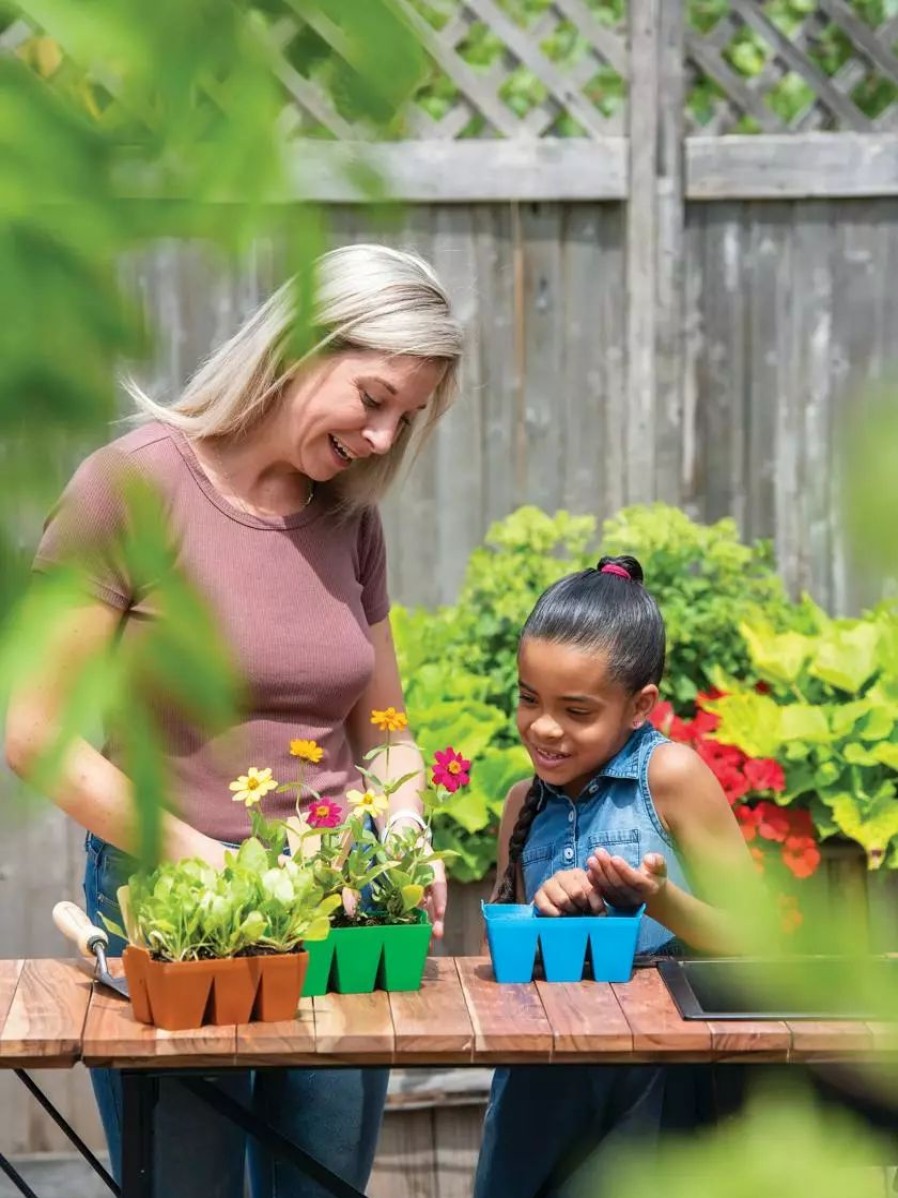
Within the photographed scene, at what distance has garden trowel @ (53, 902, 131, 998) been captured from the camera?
6.89 feet

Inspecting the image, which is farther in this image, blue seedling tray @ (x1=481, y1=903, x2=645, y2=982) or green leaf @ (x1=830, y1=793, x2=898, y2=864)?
green leaf @ (x1=830, y1=793, x2=898, y2=864)

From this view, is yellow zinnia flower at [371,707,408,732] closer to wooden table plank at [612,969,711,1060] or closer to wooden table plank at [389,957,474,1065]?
wooden table plank at [389,957,474,1065]

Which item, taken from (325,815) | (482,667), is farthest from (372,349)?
(482,667)

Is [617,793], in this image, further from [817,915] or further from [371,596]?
[817,915]

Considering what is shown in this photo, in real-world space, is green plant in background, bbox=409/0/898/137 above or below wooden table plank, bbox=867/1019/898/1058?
above

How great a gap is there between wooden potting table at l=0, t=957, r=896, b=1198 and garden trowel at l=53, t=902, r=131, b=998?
0.08ft

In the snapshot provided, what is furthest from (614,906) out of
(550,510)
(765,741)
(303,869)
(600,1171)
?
(550,510)

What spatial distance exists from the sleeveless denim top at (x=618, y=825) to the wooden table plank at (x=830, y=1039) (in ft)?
6.10

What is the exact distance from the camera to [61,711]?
39cm

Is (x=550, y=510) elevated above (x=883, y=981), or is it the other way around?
(x=550, y=510)

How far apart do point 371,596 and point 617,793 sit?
1.48 feet

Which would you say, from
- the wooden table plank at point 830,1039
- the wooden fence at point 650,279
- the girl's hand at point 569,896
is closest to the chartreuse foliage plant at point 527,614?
the wooden fence at point 650,279

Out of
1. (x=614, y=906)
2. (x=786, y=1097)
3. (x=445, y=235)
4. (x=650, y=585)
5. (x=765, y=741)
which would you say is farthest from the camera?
(x=445, y=235)

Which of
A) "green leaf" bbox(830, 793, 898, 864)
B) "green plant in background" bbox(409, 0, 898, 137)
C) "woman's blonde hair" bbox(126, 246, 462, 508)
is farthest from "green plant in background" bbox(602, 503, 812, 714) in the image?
"woman's blonde hair" bbox(126, 246, 462, 508)
